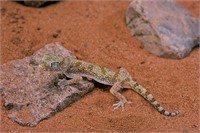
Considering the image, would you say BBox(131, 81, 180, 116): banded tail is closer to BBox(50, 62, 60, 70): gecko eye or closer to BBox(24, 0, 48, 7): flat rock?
BBox(50, 62, 60, 70): gecko eye

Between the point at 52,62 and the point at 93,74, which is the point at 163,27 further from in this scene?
the point at 52,62

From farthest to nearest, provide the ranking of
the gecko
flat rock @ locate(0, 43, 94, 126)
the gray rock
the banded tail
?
1. the gray rock
2. the gecko
3. the banded tail
4. flat rock @ locate(0, 43, 94, 126)

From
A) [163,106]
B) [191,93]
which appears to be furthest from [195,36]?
[163,106]

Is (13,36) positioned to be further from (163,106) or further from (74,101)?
(163,106)

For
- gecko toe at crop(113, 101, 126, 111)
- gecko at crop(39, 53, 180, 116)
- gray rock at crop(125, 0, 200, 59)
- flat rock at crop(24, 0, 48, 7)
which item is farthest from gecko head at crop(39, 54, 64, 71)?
flat rock at crop(24, 0, 48, 7)

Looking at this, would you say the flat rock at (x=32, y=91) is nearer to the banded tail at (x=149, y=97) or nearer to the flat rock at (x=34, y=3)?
the banded tail at (x=149, y=97)

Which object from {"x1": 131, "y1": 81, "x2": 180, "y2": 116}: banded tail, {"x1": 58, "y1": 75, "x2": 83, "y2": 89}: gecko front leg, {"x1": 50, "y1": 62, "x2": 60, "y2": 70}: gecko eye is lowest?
{"x1": 131, "y1": 81, "x2": 180, "y2": 116}: banded tail

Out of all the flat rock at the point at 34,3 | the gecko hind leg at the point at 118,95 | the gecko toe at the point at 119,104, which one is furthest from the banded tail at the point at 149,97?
the flat rock at the point at 34,3

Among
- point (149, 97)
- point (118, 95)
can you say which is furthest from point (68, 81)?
point (149, 97)
